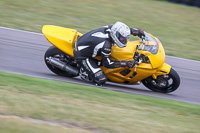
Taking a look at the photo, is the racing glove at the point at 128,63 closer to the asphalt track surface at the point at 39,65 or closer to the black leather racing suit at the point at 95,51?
the black leather racing suit at the point at 95,51

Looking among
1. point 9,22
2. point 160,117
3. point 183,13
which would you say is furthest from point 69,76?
point 183,13

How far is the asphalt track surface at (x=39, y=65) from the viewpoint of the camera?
23.5 ft

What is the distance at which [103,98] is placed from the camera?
568 cm

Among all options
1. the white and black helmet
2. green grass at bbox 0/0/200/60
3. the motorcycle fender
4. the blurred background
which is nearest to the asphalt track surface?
the blurred background

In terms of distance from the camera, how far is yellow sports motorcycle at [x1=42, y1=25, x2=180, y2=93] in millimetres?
6445

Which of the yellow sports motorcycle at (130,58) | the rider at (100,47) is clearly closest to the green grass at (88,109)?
the rider at (100,47)

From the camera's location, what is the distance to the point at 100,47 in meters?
6.31

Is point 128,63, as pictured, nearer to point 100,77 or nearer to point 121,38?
point 121,38

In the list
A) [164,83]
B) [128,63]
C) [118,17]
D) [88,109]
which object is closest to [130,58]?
[128,63]

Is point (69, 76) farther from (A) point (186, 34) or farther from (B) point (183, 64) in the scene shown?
(A) point (186, 34)

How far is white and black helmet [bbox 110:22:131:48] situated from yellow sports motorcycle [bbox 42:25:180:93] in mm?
309

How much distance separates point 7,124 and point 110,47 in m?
2.92

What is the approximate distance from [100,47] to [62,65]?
1229 millimetres

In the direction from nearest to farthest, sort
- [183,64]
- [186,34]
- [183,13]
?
[183,64], [186,34], [183,13]
